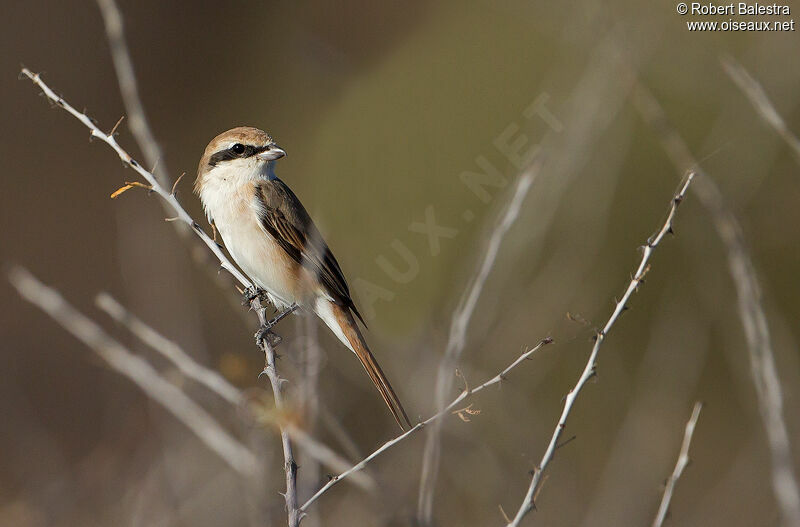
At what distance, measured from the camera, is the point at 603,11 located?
388 centimetres

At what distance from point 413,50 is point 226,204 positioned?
6.23 m

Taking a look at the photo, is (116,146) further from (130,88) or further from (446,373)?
(446,373)

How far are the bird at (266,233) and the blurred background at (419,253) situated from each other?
0.27 meters

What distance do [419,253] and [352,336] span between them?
3421mm

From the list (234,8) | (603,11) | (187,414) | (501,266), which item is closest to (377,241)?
(501,266)

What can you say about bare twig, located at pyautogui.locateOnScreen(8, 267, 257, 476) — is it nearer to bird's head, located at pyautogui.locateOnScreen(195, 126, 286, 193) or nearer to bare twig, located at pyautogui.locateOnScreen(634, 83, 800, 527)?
bare twig, located at pyautogui.locateOnScreen(634, 83, 800, 527)

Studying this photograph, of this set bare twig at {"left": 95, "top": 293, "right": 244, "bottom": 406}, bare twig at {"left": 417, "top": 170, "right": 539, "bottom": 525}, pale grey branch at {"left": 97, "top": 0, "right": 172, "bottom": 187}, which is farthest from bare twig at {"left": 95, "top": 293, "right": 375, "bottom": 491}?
pale grey branch at {"left": 97, "top": 0, "right": 172, "bottom": 187}

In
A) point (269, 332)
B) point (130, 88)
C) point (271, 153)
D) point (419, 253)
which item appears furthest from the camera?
point (419, 253)

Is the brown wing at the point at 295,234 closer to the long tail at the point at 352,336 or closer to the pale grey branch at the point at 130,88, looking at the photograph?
the long tail at the point at 352,336

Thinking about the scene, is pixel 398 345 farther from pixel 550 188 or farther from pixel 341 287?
pixel 550 188
